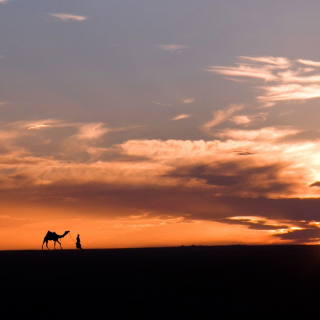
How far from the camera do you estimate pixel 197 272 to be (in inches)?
1455

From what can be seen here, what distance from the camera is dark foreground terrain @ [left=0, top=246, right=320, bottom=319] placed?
23391 millimetres

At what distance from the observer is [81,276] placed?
1378 inches

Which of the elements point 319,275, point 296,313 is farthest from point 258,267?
point 296,313

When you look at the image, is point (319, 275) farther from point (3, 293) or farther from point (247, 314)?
point (3, 293)

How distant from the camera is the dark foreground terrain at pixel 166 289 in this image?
23391mm

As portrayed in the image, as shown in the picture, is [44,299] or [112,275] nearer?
[44,299]

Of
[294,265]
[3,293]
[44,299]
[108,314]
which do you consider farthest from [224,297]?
[294,265]

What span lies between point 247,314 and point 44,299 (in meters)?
9.00

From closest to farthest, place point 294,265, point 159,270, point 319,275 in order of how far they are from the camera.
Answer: point 319,275, point 159,270, point 294,265

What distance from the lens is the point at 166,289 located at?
2884cm

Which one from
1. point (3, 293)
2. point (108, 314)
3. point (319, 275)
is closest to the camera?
point (108, 314)

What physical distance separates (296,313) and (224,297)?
440cm

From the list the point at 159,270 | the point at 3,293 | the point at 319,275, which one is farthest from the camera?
the point at 159,270

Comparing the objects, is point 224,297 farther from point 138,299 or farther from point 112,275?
point 112,275
